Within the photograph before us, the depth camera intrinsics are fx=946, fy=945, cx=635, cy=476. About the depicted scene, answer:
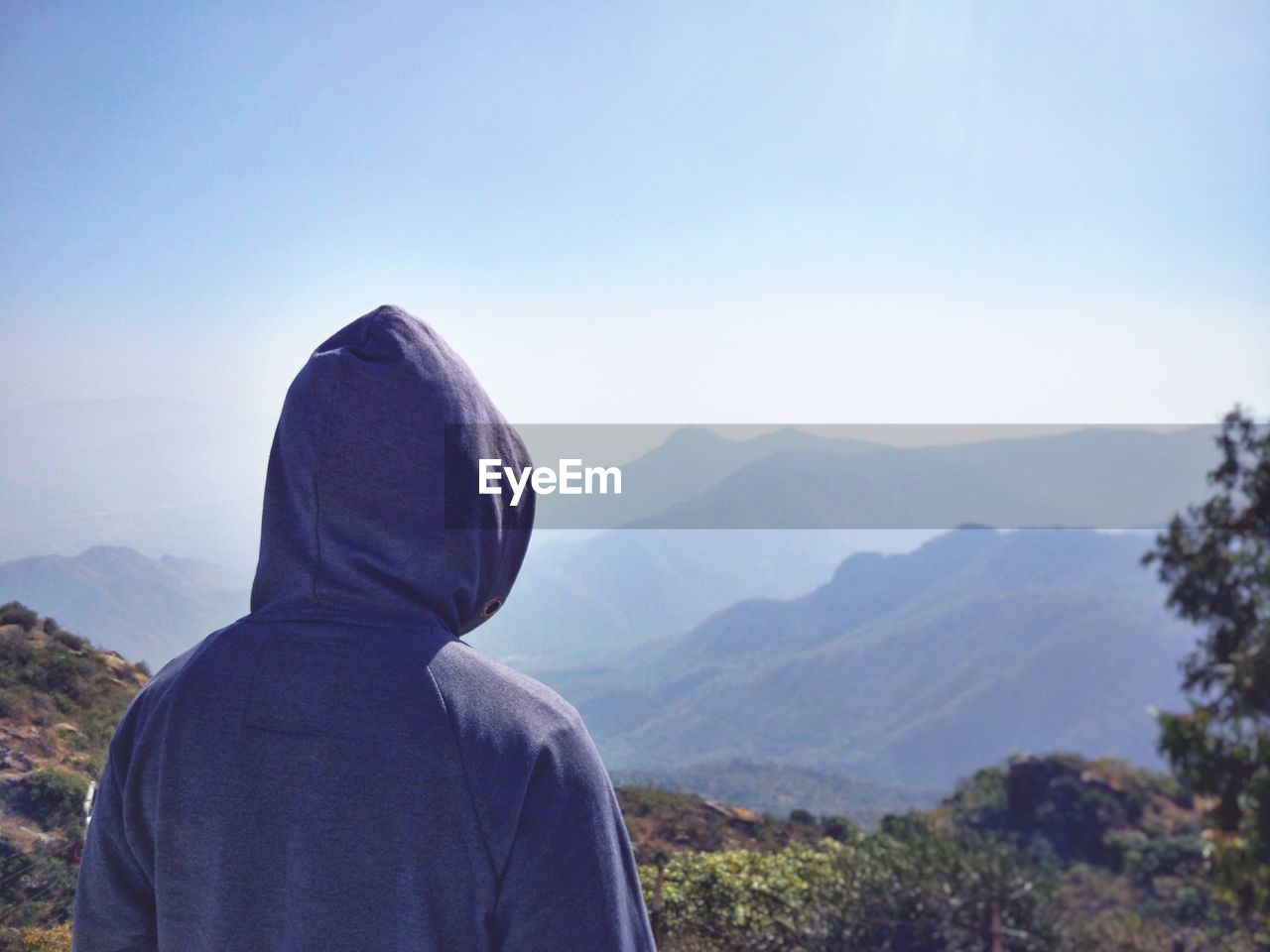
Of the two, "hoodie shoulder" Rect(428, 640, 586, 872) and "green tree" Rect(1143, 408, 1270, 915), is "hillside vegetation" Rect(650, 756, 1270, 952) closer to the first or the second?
Result: "green tree" Rect(1143, 408, 1270, 915)

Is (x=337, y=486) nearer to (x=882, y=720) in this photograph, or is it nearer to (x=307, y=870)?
(x=307, y=870)

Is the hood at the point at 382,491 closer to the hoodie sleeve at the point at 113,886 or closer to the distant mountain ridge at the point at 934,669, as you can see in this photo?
the hoodie sleeve at the point at 113,886

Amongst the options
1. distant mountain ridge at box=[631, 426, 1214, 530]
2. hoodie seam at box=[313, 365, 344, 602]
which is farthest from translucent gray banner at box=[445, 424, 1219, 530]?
hoodie seam at box=[313, 365, 344, 602]

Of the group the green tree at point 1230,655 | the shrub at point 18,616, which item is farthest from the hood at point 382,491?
the green tree at point 1230,655

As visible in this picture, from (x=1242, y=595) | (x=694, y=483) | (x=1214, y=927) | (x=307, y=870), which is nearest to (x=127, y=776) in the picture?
(x=307, y=870)

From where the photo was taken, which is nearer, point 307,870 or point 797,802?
point 307,870

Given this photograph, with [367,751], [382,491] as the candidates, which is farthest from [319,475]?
[367,751]
